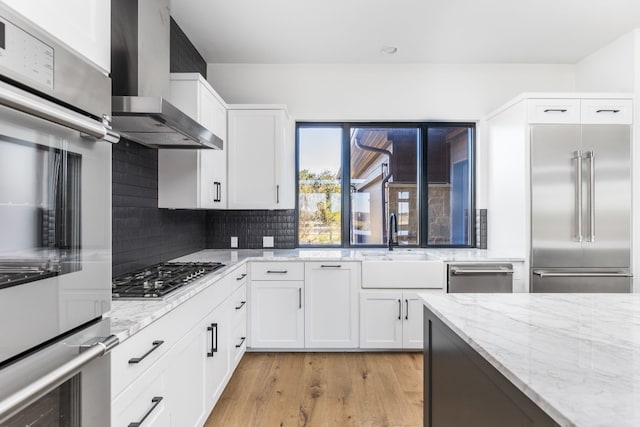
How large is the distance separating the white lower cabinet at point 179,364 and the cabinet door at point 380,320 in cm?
115

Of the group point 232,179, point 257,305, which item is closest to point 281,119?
point 232,179

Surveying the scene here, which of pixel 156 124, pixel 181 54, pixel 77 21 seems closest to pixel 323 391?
pixel 156 124

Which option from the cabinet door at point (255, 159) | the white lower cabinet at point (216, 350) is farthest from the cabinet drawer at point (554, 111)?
the white lower cabinet at point (216, 350)

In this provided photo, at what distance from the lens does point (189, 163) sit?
270cm

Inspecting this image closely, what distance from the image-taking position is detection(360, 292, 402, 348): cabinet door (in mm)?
3154

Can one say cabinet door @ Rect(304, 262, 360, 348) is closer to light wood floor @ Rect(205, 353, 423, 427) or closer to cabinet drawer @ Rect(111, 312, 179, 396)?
light wood floor @ Rect(205, 353, 423, 427)

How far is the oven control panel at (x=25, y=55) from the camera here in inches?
26.1

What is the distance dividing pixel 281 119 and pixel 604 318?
283 centimetres

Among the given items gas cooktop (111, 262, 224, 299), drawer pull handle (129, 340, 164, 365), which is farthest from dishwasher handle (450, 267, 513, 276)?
drawer pull handle (129, 340, 164, 365)

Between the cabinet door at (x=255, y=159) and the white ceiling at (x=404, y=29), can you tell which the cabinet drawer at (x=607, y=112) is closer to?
the white ceiling at (x=404, y=29)

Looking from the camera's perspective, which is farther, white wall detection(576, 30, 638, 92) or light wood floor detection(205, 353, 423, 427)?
white wall detection(576, 30, 638, 92)

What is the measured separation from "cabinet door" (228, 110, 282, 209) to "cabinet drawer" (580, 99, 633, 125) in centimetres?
268

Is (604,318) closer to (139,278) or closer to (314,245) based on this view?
(139,278)

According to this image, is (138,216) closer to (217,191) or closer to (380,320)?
(217,191)
